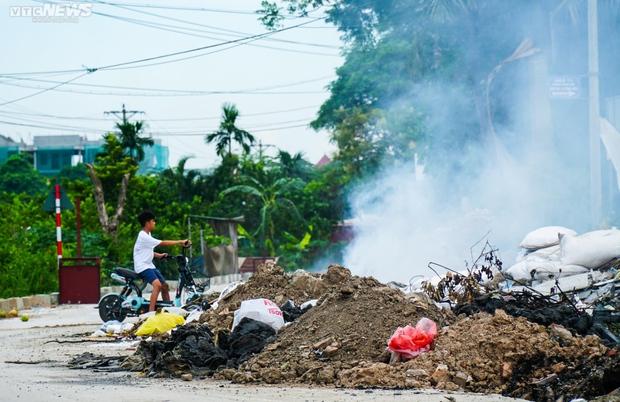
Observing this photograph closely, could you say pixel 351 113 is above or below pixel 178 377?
above

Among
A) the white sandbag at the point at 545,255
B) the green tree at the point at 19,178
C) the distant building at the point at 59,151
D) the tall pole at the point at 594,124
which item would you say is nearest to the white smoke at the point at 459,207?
the tall pole at the point at 594,124

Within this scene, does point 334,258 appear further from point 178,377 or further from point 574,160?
point 178,377

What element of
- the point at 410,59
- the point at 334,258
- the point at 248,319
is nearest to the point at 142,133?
the point at 334,258

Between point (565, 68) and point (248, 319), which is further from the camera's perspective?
point (565, 68)

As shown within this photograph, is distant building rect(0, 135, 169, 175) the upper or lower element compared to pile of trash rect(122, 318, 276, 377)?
upper

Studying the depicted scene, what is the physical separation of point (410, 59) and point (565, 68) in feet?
21.7

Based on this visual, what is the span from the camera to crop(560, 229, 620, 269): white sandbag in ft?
A: 43.2

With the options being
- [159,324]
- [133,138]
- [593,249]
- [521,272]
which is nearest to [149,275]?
[159,324]

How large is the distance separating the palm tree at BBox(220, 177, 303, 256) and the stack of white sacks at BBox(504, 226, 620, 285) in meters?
25.2

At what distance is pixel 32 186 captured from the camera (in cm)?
6806

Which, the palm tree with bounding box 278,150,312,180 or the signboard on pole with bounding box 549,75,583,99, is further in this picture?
the palm tree with bounding box 278,150,312,180

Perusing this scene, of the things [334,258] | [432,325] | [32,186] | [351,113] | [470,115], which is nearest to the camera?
[432,325]

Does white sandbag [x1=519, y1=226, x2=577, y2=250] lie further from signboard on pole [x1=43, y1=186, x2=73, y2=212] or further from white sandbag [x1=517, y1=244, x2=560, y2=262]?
signboard on pole [x1=43, y1=186, x2=73, y2=212]

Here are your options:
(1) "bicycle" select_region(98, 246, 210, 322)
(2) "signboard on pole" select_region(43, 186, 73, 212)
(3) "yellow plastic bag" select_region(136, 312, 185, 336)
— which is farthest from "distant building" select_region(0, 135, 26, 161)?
(3) "yellow plastic bag" select_region(136, 312, 185, 336)
